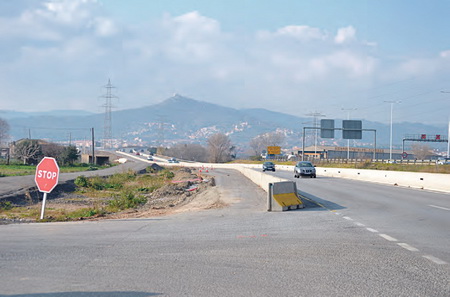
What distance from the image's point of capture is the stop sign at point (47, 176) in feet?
54.2

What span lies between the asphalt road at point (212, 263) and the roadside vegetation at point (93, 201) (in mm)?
6847

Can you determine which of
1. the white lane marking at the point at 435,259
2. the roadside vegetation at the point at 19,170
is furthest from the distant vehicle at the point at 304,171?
the white lane marking at the point at 435,259

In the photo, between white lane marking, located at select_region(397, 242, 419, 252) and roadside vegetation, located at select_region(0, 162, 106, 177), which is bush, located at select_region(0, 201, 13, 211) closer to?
white lane marking, located at select_region(397, 242, 419, 252)

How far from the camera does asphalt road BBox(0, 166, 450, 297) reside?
24.2 feet

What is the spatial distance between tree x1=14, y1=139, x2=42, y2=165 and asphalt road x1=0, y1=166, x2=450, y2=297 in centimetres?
7151

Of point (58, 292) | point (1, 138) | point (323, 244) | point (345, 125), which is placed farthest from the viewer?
point (1, 138)

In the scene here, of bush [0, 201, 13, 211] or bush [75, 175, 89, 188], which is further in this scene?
bush [75, 175, 89, 188]

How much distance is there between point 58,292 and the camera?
7.15m

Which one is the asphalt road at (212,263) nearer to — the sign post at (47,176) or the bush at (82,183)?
the sign post at (47,176)

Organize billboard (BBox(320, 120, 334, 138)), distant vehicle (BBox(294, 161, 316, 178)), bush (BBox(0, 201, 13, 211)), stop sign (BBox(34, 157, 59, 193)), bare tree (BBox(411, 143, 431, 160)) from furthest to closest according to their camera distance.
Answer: bare tree (BBox(411, 143, 431, 160))
billboard (BBox(320, 120, 334, 138))
distant vehicle (BBox(294, 161, 316, 178))
bush (BBox(0, 201, 13, 211))
stop sign (BBox(34, 157, 59, 193))

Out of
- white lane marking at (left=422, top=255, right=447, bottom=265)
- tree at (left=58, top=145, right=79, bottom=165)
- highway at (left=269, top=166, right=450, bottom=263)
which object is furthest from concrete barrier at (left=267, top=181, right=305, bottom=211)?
tree at (left=58, top=145, right=79, bottom=165)

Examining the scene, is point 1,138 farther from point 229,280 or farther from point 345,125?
point 229,280

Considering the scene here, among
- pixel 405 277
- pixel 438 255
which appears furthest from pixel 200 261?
pixel 438 255

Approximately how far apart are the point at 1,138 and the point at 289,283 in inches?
5415
